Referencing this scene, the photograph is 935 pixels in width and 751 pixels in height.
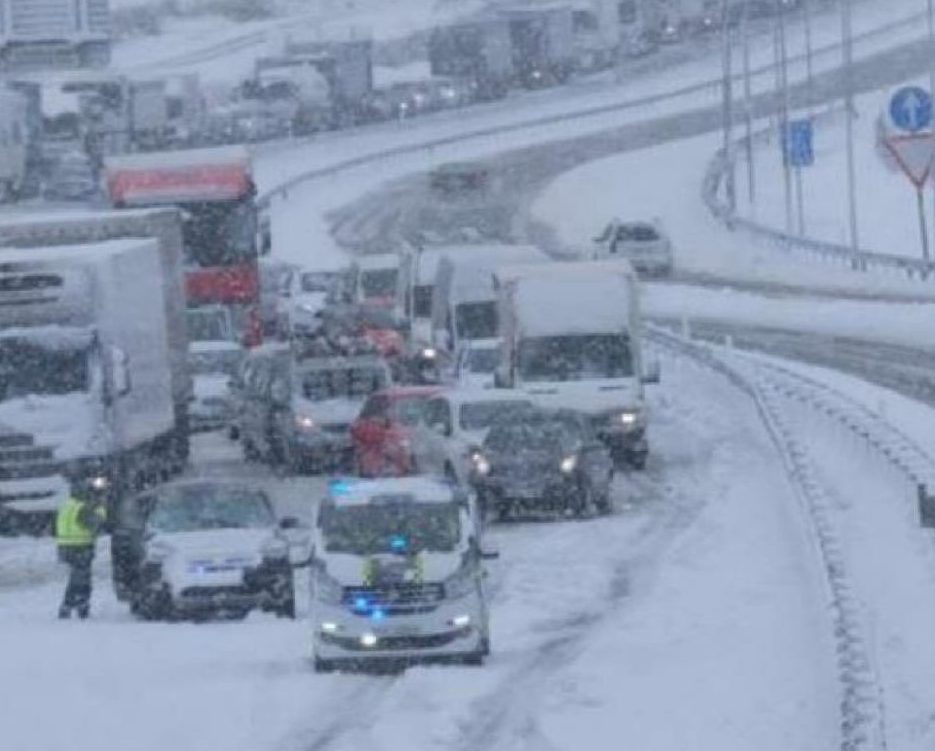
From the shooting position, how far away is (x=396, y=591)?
23453 mm

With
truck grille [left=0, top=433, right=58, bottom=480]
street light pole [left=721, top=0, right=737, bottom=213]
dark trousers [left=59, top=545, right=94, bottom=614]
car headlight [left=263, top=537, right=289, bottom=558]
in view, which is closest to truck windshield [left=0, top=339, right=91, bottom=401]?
truck grille [left=0, top=433, right=58, bottom=480]

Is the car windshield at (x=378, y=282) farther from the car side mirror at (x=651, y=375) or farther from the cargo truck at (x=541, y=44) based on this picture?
the cargo truck at (x=541, y=44)

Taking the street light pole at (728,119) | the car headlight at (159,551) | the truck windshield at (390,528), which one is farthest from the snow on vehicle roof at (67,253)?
the street light pole at (728,119)

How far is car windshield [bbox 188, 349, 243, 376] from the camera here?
50.1 meters

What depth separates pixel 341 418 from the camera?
138ft

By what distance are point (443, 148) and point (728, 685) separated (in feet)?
271

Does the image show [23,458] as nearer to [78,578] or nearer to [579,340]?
[579,340]

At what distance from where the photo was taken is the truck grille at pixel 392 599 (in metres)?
23.4

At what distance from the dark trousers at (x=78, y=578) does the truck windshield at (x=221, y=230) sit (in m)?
20.7

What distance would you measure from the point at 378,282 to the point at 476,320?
1310 centimetres

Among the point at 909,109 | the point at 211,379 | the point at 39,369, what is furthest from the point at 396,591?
the point at 211,379

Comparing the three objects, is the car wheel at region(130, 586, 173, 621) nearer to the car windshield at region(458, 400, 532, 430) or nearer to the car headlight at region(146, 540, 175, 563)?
the car headlight at region(146, 540, 175, 563)

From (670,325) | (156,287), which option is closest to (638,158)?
(670,325)

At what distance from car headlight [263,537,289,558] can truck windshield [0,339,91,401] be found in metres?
9.80
